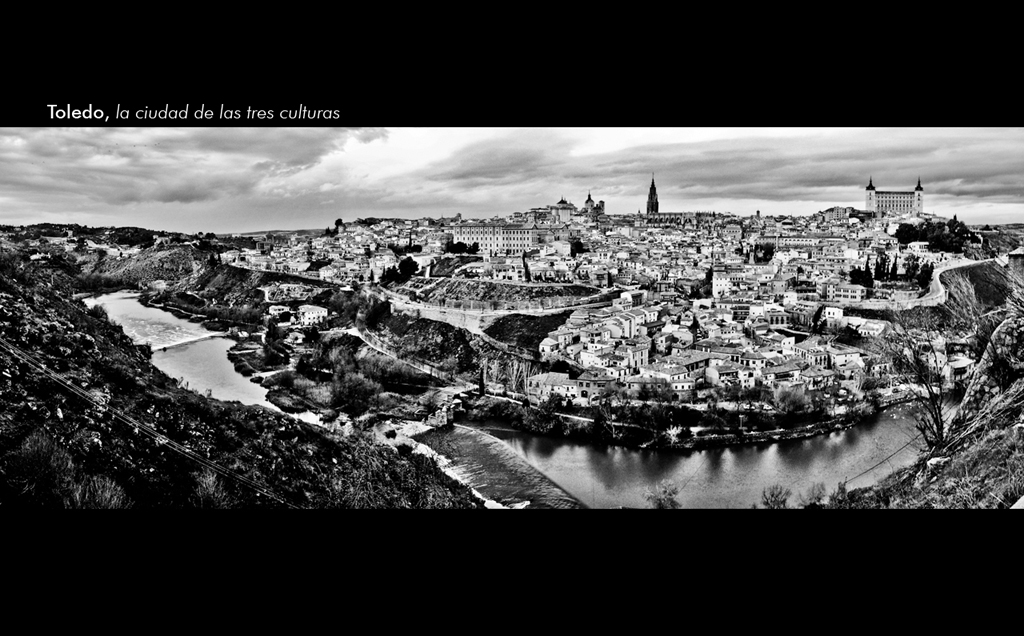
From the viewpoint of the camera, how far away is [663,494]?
4.39 m

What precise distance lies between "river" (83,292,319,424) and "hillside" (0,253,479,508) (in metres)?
0.13

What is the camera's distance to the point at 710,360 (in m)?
6.08

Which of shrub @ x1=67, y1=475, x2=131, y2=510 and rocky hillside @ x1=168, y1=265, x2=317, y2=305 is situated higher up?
rocky hillside @ x1=168, y1=265, x2=317, y2=305

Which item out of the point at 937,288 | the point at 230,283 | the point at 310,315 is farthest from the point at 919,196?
the point at 230,283

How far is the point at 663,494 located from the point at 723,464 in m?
0.75

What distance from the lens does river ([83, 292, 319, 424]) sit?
3.32 metres

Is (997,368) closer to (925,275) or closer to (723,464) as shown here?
(723,464)

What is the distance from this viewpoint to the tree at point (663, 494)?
13.3 feet

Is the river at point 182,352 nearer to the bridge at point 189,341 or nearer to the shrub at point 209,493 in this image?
the bridge at point 189,341

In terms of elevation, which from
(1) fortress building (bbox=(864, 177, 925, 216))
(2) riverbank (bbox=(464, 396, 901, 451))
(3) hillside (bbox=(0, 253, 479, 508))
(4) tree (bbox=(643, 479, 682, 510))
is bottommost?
(4) tree (bbox=(643, 479, 682, 510))

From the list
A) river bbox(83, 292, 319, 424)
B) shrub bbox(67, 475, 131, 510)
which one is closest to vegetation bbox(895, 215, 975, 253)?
river bbox(83, 292, 319, 424)

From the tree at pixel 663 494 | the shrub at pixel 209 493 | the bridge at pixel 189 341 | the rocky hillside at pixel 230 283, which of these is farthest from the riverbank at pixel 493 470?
the shrub at pixel 209 493

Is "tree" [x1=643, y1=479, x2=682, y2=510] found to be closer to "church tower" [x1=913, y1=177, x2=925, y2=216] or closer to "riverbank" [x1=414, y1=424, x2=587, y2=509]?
"riverbank" [x1=414, y1=424, x2=587, y2=509]
